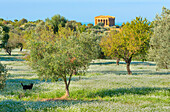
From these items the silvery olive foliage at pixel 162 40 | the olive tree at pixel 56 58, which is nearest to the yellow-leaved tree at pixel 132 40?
the silvery olive foliage at pixel 162 40

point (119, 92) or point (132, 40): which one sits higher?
point (132, 40)

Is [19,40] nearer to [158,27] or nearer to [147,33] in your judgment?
[147,33]

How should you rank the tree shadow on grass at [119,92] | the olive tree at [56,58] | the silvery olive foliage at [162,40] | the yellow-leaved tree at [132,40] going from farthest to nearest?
1. the yellow-leaved tree at [132,40]
2. the silvery olive foliage at [162,40]
3. the tree shadow on grass at [119,92]
4. the olive tree at [56,58]

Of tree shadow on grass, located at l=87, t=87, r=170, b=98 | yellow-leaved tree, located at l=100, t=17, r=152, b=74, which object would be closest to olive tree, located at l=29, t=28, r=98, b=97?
tree shadow on grass, located at l=87, t=87, r=170, b=98

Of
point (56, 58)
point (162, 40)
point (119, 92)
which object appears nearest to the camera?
point (56, 58)

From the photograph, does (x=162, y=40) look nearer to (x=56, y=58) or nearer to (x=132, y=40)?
(x=132, y=40)

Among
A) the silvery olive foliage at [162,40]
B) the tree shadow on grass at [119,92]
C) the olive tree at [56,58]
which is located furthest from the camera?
the silvery olive foliage at [162,40]

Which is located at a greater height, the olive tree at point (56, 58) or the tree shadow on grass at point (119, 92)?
the olive tree at point (56, 58)

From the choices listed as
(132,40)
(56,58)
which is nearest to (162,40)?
(132,40)

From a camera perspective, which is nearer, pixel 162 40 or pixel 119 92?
pixel 119 92

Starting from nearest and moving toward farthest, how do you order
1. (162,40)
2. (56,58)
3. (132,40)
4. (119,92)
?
(56,58) < (119,92) < (162,40) < (132,40)

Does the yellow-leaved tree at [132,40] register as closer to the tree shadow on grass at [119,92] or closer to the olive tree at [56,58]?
the tree shadow on grass at [119,92]

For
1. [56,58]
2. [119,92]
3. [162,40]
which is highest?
[162,40]

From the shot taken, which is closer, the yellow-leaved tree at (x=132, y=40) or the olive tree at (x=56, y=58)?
the olive tree at (x=56, y=58)
